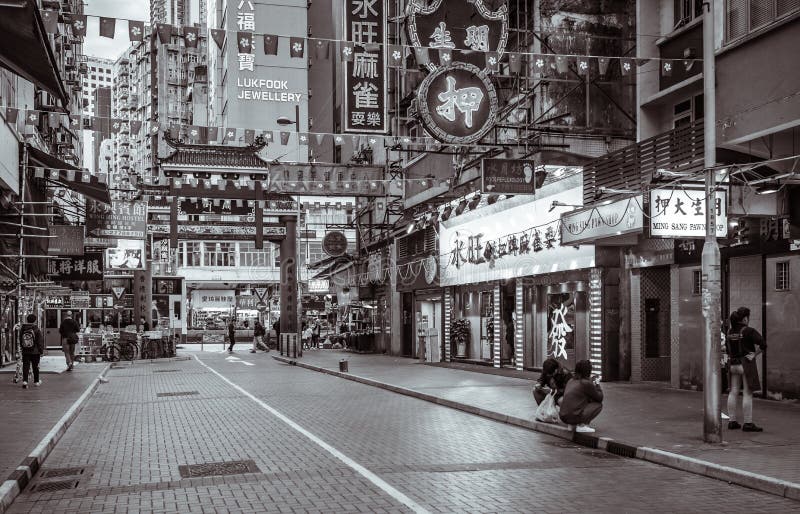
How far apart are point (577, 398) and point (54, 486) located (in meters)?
7.22

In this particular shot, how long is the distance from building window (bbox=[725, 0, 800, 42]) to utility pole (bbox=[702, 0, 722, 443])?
2816 millimetres

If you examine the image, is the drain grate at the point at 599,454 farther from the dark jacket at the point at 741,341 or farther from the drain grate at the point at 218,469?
the drain grate at the point at 218,469

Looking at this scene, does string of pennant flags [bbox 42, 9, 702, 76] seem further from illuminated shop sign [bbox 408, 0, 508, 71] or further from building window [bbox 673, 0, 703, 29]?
building window [bbox 673, 0, 703, 29]

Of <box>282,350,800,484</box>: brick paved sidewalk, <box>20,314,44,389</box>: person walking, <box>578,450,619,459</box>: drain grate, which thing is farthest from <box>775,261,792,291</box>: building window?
<box>20,314,44,389</box>: person walking

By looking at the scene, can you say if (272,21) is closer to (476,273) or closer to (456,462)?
(476,273)

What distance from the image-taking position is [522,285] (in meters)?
25.2

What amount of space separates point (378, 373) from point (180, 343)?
33957mm

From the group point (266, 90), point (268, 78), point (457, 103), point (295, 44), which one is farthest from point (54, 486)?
point (268, 78)

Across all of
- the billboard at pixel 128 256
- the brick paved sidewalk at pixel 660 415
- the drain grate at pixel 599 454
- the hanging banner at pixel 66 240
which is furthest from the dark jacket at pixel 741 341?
the billboard at pixel 128 256

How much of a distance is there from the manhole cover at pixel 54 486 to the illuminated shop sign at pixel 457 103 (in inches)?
459

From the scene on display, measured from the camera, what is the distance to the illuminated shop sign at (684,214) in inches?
A: 504

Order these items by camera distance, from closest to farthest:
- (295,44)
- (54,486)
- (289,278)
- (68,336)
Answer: (54,486), (295,44), (68,336), (289,278)

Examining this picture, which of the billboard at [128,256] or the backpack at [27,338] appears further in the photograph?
the billboard at [128,256]

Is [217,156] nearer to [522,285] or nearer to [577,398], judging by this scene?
[522,285]
